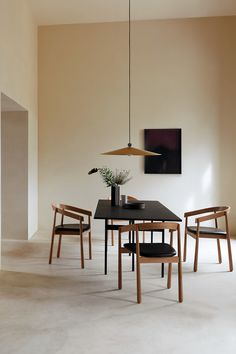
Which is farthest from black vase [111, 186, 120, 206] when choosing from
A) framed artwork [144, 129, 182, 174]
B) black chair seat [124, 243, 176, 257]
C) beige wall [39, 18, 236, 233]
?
framed artwork [144, 129, 182, 174]

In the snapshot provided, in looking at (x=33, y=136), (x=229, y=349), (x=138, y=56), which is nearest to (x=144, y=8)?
(x=138, y=56)

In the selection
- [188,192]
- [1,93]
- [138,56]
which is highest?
[138,56]

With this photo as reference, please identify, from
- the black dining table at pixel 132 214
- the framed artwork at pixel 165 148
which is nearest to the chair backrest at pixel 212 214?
the black dining table at pixel 132 214

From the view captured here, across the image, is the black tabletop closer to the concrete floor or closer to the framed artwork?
the concrete floor

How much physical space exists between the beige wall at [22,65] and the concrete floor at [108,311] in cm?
180

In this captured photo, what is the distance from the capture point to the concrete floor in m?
2.12

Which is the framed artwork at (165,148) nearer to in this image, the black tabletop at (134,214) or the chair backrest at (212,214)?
the chair backrest at (212,214)

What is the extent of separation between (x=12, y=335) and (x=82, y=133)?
3.92m

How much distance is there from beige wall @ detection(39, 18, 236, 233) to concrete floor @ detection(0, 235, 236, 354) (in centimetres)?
189

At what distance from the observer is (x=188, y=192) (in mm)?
5547

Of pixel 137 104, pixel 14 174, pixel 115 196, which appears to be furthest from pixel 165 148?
pixel 14 174

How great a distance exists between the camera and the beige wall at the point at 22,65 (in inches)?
153

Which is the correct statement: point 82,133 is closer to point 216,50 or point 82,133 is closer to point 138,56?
point 138,56

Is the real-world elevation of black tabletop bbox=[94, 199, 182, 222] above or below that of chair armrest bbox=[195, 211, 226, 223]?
above
